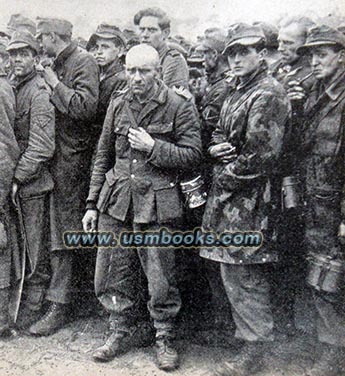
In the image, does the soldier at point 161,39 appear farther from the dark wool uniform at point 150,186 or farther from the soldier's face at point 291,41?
the soldier's face at point 291,41

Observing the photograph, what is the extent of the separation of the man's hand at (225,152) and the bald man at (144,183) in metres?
0.18

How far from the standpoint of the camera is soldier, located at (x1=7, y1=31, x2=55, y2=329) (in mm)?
4480

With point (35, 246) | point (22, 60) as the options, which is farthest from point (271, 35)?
point (35, 246)

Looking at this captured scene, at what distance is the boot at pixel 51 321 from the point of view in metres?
4.70

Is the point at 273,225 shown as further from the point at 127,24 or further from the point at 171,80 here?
the point at 127,24

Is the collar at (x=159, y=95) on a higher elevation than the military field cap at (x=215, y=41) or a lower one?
lower

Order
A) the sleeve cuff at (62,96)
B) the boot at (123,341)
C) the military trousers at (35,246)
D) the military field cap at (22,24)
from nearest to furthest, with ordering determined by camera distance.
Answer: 1. the boot at (123,341)
2. the sleeve cuff at (62,96)
3. the military trousers at (35,246)
4. the military field cap at (22,24)

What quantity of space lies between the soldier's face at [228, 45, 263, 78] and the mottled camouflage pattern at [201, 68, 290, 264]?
0.18ft

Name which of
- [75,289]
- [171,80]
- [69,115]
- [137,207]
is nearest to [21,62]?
[69,115]

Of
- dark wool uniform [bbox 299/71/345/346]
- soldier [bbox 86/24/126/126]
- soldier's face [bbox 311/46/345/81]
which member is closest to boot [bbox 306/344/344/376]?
dark wool uniform [bbox 299/71/345/346]

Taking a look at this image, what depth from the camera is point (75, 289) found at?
16.2ft

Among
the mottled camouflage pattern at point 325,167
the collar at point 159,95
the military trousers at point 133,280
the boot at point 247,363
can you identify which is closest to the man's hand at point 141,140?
the collar at point 159,95

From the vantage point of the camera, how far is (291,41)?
164 inches

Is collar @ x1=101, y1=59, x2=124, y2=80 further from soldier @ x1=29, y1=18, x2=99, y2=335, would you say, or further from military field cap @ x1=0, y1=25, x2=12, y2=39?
military field cap @ x1=0, y1=25, x2=12, y2=39
